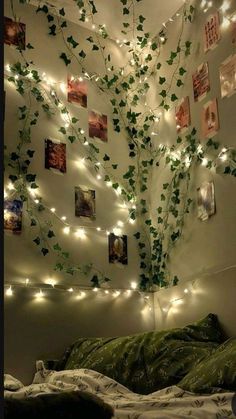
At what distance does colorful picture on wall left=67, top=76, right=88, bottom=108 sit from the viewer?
3646 mm

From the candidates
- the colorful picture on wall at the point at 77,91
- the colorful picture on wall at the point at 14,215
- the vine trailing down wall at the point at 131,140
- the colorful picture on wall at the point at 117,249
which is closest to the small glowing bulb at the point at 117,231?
the colorful picture on wall at the point at 117,249

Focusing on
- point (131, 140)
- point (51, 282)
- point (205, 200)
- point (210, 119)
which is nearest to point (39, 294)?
point (51, 282)

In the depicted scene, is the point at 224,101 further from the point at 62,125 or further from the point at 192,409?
the point at 192,409

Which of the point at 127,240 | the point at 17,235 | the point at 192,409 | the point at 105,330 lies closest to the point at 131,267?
the point at 127,240

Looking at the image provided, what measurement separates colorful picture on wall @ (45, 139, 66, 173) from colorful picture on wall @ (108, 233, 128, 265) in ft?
1.92

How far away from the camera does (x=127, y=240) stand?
11.8ft

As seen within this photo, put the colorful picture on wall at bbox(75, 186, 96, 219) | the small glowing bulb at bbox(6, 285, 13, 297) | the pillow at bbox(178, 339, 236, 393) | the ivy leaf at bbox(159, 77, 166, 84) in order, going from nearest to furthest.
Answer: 1. the pillow at bbox(178, 339, 236, 393)
2. the small glowing bulb at bbox(6, 285, 13, 297)
3. the colorful picture on wall at bbox(75, 186, 96, 219)
4. the ivy leaf at bbox(159, 77, 166, 84)

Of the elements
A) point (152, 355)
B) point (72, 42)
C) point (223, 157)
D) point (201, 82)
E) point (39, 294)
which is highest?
point (72, 42)

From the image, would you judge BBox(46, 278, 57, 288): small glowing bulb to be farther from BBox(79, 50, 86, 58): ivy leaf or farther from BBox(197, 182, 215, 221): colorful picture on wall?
BBox(79, 50, 86, 58): ivy leaf

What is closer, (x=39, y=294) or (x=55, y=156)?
(x=39, y=294)

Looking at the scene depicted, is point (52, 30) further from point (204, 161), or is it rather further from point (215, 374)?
point (215, 374)

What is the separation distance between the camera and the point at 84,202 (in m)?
3.46

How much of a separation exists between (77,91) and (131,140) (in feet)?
1.79

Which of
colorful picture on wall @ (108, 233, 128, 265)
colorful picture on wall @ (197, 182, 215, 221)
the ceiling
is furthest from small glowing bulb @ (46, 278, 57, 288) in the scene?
the ceiling
